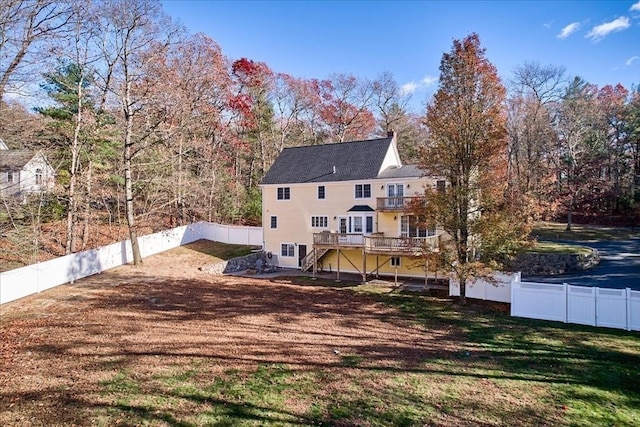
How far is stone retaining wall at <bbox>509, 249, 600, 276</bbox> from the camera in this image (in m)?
22.9

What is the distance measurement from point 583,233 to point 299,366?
35.1m

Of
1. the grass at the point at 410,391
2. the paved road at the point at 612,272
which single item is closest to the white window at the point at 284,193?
the paved road at the point at 612,272

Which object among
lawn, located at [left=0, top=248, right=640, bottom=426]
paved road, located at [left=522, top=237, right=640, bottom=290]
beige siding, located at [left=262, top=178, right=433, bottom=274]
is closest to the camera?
lawn, located at [left=0, top=248, right=640, bottom=426]

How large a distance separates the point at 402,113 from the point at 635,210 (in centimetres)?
2607

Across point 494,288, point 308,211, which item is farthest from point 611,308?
point 308,211

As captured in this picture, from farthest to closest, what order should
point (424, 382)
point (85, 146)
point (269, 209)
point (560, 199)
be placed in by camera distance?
point (560, 199) → point (269, 209) → point (85, 146) → point (424, 382)

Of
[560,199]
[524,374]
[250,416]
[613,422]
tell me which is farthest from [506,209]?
[560,199]

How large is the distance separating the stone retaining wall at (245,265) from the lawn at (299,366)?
910cm

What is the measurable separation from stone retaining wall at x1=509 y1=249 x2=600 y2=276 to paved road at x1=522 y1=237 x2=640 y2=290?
1.88 feet

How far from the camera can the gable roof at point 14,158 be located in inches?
398

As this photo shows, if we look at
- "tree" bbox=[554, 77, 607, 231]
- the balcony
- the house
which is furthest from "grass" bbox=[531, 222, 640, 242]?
the balcony

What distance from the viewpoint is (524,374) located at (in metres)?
8.89

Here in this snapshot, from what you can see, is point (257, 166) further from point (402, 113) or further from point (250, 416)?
point (250, 416)

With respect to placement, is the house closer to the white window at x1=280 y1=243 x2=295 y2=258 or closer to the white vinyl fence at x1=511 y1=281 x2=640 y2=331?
the white window at x1=280 y1=243 x2=295 y2=258
